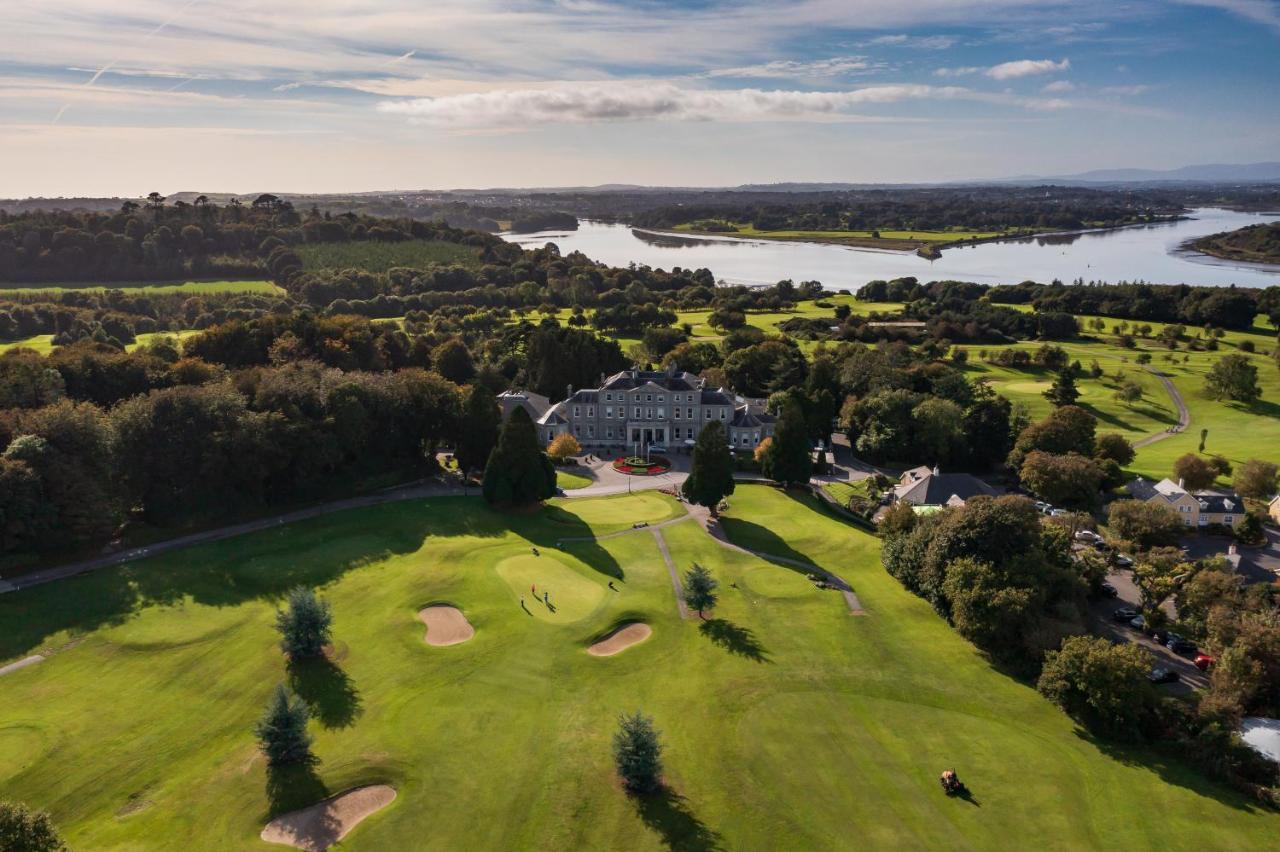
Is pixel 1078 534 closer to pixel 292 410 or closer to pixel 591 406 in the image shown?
pixel 591 406

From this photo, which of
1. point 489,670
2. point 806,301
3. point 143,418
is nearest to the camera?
point 489,670

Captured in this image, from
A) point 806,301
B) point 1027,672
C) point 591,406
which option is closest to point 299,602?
point 1027,672

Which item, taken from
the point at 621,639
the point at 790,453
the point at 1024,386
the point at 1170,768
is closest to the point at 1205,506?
the point at 790,453

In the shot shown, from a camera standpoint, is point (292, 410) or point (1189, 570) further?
point (292, 410)

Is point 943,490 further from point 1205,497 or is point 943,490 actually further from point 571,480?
point 571,480

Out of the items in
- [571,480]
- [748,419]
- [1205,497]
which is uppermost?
[748,419]

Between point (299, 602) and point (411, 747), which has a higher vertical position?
point (299, 602)
